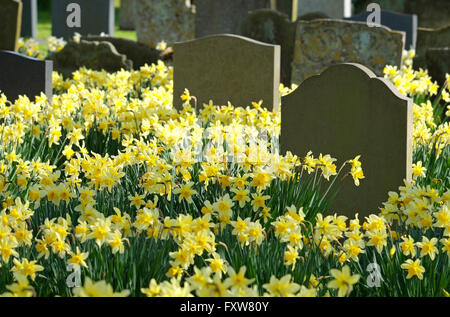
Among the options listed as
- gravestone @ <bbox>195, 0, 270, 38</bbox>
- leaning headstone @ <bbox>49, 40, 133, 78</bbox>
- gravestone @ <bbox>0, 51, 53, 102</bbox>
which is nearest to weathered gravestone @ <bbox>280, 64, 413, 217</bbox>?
gravestone @ <bbox>0, 51, 53, 102</bbox>

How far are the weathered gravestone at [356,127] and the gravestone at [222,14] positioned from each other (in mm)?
5840

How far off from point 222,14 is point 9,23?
3.11 meters

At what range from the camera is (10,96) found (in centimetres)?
600

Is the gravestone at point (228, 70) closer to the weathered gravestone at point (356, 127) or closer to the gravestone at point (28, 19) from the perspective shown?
the weathered gravestone at point (356, 127)

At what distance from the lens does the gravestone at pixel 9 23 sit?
769 cm

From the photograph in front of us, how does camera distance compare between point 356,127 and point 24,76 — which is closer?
point 356,127

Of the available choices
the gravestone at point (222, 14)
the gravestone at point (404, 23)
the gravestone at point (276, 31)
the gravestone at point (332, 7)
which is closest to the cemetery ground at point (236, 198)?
the gravestone at point (276, 31)

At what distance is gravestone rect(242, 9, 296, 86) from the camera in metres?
7.99

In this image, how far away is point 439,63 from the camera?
7.00m

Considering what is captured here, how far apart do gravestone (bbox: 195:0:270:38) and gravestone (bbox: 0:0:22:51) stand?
9.18 ft

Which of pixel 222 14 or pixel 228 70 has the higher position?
pixel 222 14

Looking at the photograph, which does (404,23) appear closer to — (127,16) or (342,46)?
(342,46)

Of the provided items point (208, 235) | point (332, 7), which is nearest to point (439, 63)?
point (208, 235)
